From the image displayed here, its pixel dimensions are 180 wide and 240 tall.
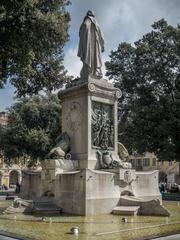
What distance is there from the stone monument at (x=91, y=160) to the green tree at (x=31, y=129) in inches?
1012

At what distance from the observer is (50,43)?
1597 cm

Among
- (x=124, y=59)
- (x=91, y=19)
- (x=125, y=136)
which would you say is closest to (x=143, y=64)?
(x=124, y=59)

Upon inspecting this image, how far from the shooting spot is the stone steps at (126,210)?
14.8m

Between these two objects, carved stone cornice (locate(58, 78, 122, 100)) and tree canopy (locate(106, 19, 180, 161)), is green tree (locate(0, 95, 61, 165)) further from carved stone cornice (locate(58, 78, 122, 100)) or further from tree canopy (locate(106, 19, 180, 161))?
carved stone cornice (locate(58, 78, 122, 100))

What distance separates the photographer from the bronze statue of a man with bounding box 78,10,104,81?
18.5m

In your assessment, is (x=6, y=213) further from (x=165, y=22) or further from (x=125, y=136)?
(x=165, y=22)

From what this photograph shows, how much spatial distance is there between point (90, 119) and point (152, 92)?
73.4 ft

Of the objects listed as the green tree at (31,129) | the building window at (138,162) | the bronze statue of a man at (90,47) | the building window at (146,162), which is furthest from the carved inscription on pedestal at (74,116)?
the building window at (138,162)

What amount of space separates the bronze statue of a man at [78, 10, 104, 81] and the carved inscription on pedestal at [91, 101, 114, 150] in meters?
1.42

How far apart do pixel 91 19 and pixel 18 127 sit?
28292mm

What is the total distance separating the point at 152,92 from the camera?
127ft

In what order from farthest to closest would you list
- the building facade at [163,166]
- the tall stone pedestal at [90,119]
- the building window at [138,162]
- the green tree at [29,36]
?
Answer: the building window at [138,162] < the building facade at [163,166] < the tall stone pedestal at [90,119] < the green tree at [29,36]

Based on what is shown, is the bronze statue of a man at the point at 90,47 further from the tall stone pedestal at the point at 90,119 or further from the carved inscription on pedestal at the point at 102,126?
the carved inscription on pedestal at the point at 102,126

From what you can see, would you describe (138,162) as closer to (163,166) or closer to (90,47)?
(163,166)
